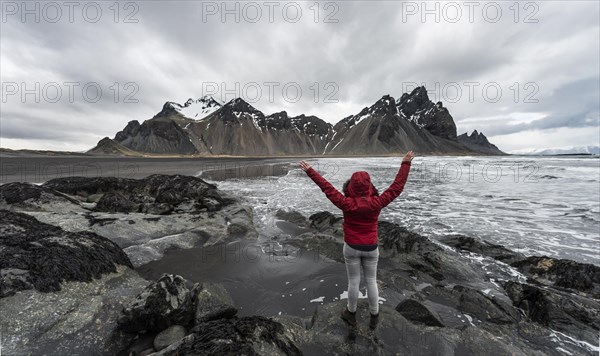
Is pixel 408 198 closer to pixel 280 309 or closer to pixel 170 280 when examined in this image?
pixel 280 309

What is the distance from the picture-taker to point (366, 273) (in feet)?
15.3

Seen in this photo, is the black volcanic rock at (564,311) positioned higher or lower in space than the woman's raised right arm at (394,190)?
lower

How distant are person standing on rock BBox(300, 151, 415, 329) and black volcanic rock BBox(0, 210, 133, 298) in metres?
4.76

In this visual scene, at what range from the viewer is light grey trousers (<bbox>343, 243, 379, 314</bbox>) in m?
4.54

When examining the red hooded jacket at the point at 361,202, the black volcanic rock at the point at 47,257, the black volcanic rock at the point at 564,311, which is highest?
the red hooded jacket at the point at 361,202

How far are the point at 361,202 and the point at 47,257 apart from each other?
5901mm

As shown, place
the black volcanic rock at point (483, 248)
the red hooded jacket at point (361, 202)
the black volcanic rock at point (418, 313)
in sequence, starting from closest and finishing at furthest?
1. the red hooded jacket at point (361, 202)
2. the black volcanic rock at point (418, 313)
3. the black volcanic rock at point (483, 248)

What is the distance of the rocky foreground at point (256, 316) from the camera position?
12.5 ft

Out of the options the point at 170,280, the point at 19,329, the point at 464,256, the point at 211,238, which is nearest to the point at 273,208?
the point at 211,238

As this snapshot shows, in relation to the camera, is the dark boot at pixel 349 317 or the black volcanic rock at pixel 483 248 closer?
the dark boot at pixel 349 317

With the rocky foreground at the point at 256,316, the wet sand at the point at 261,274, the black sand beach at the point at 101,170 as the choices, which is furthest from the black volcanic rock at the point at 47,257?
the black sand beach at the point at 101,170

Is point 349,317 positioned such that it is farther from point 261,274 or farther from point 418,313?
point 261,274

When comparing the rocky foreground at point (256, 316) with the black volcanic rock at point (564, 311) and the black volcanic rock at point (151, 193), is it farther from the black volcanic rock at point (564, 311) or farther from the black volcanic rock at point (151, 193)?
the black volcanic rock at point (151, 193)

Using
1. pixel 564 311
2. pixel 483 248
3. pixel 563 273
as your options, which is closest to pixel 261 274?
pixel 564 311
